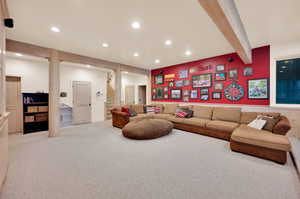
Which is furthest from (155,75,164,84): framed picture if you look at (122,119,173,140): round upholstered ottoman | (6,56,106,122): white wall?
(122,119,173,140): round upholstered ottoman

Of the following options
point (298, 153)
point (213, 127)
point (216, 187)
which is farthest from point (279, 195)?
point (213, 127)

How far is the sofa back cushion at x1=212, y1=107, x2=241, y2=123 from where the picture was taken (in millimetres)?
3734

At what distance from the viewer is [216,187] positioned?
1.65 metres

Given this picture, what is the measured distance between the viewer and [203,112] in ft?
14.6

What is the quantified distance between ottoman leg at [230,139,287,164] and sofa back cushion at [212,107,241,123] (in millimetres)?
1372

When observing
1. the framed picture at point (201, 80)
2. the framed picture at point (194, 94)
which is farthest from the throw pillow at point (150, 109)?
the framed picture at point (201, 80)

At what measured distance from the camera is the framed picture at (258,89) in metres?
3.67

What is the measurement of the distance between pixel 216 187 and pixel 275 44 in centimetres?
425

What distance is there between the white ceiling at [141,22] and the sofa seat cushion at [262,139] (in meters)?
2.24

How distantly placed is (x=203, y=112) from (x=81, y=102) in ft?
18.1

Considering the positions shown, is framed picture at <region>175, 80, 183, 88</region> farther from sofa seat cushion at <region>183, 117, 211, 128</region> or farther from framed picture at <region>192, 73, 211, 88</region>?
sofa seat cushion at <region>183, 117, 211, 128</region>

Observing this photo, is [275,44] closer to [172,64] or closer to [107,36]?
[172,64]

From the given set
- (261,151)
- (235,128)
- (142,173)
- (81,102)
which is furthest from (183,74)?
(81,102)

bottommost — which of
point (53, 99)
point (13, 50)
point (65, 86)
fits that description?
point (53, 99)
